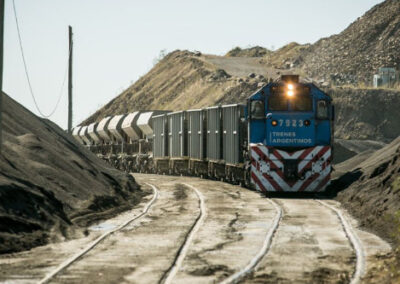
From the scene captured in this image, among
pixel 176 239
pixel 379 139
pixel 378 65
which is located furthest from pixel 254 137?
pixel 378 65

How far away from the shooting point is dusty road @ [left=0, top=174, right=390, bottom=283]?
1259 centimetres

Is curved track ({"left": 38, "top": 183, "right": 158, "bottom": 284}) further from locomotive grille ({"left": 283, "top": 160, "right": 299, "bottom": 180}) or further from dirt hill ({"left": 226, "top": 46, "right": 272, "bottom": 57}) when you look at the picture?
dirt hill ({"left": 226, "top": 46, "right": 272, "bottom": 57})

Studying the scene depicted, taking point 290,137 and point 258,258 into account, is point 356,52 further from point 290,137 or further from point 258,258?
point 258,258

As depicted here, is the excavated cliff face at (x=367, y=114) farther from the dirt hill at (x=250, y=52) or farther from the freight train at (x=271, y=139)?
the dirt hill at (x=250, y=52)

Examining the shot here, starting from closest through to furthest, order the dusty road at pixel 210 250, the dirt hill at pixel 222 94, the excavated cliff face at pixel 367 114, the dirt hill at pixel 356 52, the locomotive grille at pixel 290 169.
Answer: the dusty road at pixel 210 250
the locomotive grille at pixel 290 169
the excavated cliff face at pixel 367 114
the dirt hill at pixel 222 94
the dirt hill at pixel 356 52

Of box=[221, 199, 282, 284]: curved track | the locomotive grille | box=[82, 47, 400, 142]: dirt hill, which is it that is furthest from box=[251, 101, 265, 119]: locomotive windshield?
box=[82, 47, 400, 142]: dirt hill

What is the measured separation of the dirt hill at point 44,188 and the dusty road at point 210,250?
83 centimetres

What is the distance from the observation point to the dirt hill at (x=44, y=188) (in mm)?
17484

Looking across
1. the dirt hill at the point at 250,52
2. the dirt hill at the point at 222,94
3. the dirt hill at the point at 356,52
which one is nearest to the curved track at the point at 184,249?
the dirt hill at the point at 222,94

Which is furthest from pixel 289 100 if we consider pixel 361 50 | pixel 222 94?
pixel 361 50

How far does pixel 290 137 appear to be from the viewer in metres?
27.8

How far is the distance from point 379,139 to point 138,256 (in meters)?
50.5

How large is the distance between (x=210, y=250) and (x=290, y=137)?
514 inches

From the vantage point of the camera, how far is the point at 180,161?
44594 mm
